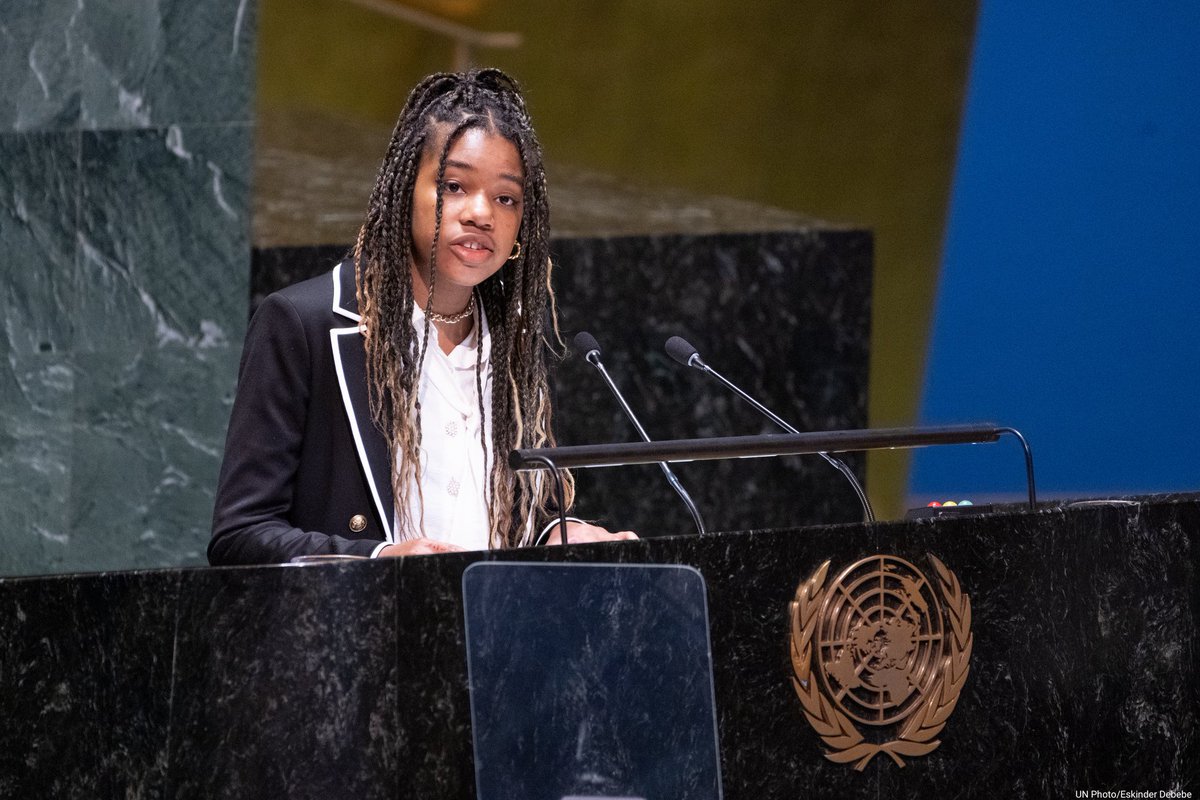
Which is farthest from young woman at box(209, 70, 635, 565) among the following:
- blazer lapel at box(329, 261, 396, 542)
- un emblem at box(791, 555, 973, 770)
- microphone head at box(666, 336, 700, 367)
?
un emblem at box(791, 555, 973, 770)

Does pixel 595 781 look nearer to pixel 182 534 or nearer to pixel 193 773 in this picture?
pixel 193 773

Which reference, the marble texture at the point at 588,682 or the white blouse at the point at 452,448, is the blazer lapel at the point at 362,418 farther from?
the marble texture at the point at 588,682

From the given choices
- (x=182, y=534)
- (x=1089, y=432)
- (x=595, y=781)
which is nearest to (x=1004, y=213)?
(x=1089, y=432)

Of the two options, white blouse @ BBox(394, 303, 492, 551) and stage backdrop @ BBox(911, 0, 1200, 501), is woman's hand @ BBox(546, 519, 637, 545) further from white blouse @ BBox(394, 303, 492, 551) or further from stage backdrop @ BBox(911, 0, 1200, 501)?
stage backdrop @ BBox(911, 0, 1200, 501)

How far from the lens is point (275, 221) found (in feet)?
18.9

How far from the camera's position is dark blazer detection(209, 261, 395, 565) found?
299 centimetres

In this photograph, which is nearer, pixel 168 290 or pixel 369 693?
pixel 369 693

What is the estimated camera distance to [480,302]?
3.33 m

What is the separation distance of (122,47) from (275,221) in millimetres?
731

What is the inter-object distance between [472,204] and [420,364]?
0.30 metres

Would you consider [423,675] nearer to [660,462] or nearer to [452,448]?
[660,462]

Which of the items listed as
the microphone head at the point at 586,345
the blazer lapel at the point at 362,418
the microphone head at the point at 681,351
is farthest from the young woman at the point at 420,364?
the microphone head at the point at 681,351

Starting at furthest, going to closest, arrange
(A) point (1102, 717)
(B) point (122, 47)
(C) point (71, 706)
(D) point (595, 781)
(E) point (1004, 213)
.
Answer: (E) point (1004, 213) → (B) point (122, 47) → (A) point (1102, 717) → (D) point (595, 781) → (C) point (71, 706)

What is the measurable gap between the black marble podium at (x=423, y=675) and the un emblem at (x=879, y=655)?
0.02 m
